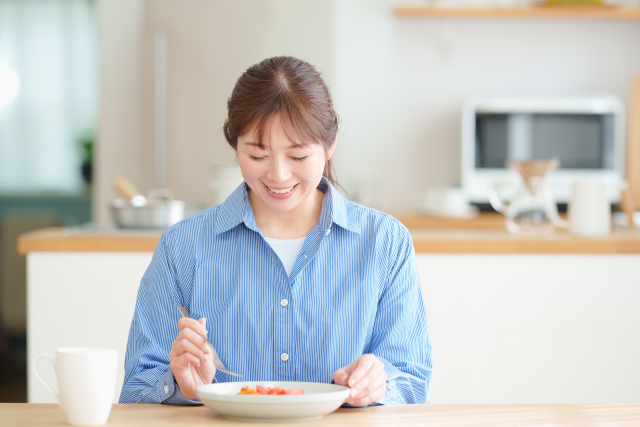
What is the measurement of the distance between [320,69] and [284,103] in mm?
2139

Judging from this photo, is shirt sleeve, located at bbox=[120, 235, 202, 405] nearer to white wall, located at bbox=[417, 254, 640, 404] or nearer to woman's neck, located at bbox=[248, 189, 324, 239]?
woman's neck, located at bbox=[248, 189, 324, 239]

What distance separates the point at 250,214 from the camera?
1.27m

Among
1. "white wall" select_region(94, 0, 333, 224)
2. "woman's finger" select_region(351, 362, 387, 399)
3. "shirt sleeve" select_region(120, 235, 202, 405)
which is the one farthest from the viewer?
"white wall" select_region(94, 0, 333, 224)

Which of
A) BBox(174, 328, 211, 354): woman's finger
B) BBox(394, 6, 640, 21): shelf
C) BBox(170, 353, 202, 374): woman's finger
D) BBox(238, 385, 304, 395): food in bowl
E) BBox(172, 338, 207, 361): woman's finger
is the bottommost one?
BBox(238, 385, 304, 395): food in bowl

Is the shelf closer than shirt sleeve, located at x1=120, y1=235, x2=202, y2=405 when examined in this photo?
No

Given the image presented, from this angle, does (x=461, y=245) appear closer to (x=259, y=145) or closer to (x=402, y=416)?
(x=259, y=145)

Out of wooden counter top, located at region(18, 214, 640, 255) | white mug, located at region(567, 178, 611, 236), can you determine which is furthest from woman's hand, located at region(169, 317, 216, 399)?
white mug, located at region(567, 178, 611, 236)

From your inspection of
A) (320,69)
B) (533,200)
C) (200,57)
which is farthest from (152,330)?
(200,57)

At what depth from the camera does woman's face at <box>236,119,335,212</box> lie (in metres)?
1.17

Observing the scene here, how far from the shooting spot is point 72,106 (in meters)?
5.42

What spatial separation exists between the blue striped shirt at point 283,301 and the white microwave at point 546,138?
249cm

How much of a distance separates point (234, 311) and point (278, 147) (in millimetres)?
282

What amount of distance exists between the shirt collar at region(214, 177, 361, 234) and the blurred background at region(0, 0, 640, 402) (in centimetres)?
190

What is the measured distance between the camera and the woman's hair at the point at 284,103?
3.84 feet
